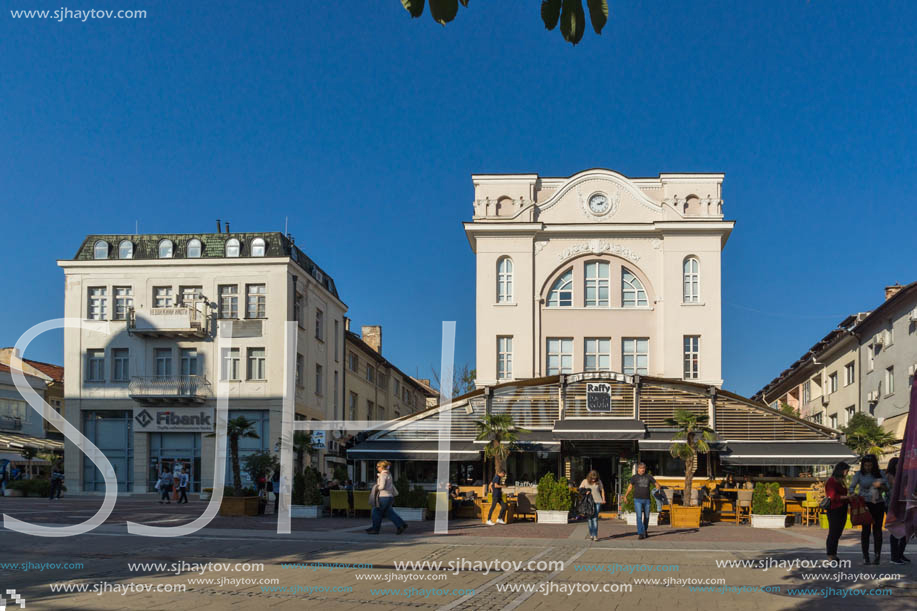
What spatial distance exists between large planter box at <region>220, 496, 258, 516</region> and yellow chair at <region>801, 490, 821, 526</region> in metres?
14.7

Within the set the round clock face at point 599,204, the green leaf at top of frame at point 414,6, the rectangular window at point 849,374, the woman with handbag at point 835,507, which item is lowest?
the woman with handbag at point 835,507

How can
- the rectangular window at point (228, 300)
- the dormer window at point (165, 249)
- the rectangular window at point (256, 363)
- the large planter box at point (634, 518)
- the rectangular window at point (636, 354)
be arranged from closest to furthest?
the large planter box at point (634, 518) → the rectangular window at point (636, 354) → the rectangular window at point (256, 363) → the rectangular window at point (228, 300) → the dormer window at point (165, 249)

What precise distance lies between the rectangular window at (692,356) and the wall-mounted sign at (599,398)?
36.6 feet

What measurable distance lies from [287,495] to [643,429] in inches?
428

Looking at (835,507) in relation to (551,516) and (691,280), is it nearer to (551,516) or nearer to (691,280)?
(551,516)

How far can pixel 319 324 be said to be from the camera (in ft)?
165

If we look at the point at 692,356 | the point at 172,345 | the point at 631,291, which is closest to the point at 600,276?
the point at 631,291

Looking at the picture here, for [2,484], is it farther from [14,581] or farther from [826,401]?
[826,401]

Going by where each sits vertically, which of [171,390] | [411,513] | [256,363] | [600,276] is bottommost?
[411,513]

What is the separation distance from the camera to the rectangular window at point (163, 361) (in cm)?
4441

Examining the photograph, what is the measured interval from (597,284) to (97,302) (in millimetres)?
23727

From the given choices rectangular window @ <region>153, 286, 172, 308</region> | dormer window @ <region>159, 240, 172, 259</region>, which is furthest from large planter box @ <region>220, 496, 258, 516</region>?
dormer window @ <region>159, 240, 172, 259</region>

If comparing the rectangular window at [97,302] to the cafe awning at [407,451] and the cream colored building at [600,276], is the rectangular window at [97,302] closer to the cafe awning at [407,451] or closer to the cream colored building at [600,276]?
the cream colored building at [600,276]

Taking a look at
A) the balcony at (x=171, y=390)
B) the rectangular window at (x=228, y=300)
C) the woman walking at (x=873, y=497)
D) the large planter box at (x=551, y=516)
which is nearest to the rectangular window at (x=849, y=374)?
the large planter box at (x=551, y=516)
